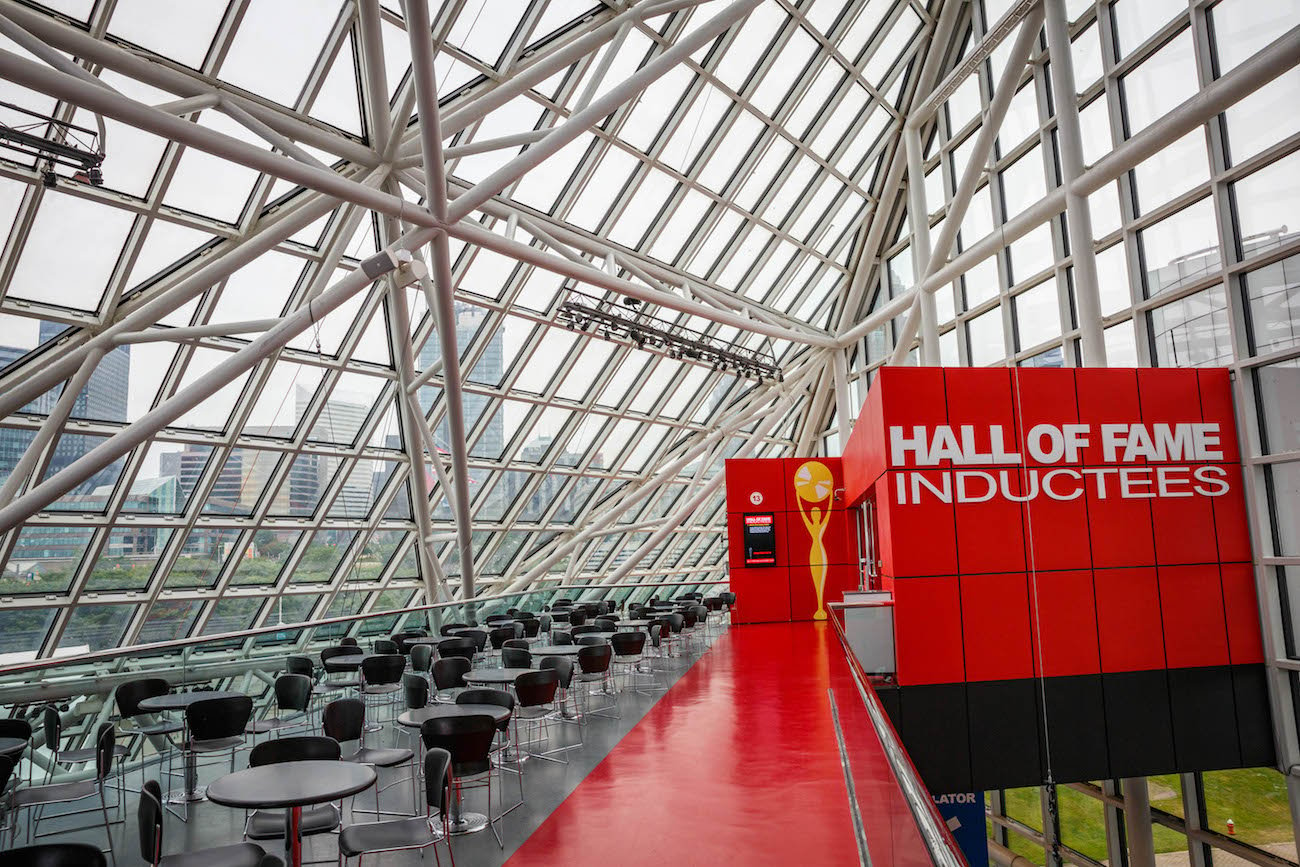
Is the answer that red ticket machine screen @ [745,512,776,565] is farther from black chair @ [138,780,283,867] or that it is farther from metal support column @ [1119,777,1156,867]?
black chair @ [138,780,283,867]

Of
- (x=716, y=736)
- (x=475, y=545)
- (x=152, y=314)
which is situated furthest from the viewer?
(x=475, y=545)

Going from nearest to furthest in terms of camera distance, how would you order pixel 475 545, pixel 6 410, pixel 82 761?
1. pixel 82 761
2. pixel 6 410
3. pixel 475 545

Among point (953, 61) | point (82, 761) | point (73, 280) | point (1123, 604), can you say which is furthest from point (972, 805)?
point (953, 61)

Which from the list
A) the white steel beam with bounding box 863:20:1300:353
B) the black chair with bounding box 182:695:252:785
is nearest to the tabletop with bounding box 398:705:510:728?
the black chair with bounding box 182:695:252:785

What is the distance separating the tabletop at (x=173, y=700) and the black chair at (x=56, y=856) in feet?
8.63

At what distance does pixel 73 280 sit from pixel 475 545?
34.0ft

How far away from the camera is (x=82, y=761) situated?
18.5 ft

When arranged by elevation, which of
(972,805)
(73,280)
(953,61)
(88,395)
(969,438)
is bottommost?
(972,805)

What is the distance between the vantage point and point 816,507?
55.0ft

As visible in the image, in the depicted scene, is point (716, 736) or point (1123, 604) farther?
point (1123, 604)

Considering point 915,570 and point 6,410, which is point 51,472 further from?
point 915,570

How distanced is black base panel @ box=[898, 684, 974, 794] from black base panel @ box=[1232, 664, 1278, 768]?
3461 mm

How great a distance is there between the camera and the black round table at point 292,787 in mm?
3535

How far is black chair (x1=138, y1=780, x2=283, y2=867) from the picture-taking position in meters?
3.48
